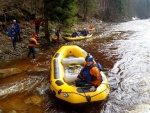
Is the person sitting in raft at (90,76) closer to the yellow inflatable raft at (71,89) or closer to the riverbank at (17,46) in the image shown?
the yellow inflatable raft at (71,89)

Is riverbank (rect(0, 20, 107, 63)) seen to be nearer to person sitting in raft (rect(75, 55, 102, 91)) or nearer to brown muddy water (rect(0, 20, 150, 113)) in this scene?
brown muddy water (rect(0, 20, 150, 113))

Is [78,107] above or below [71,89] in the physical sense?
below

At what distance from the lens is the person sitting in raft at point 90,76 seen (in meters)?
6.80

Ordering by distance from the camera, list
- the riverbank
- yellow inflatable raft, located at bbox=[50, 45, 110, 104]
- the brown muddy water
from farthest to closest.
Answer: the riverbank < the brown muddy water < yellow inflatable raft, located at bbox=[50, 45, 110, 104]

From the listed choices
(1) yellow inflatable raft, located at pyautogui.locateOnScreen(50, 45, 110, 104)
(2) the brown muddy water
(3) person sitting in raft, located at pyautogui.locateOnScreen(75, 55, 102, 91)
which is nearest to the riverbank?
(2) the brown muddy water

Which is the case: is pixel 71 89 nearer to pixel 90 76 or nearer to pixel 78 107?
pixel 78 107

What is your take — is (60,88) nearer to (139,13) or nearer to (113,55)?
(113,55)

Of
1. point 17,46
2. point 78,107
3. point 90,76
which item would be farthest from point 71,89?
point 17,46

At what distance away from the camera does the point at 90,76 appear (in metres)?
7.06

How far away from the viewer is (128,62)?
1290 centimetres

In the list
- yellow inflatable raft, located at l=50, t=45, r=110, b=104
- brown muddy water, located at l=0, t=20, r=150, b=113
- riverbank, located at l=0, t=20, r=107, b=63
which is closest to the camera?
yellow inflatable raft, located at l=50, t=45, r=110, b=104

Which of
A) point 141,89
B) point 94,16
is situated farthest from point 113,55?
point 94,16

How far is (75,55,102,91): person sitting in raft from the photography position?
680 centimetres

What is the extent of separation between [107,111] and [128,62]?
633 cm
